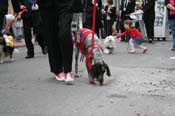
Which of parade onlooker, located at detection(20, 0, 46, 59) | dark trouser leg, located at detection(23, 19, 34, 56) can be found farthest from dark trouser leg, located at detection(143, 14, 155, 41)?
dark trouser leg, located at detection(23, 19, 34, 56)

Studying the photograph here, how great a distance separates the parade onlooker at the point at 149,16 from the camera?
17022 millimetres

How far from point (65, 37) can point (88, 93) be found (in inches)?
37.5

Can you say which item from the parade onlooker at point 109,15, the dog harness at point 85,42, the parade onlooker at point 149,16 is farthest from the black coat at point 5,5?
the parade onlooker at point 109,15

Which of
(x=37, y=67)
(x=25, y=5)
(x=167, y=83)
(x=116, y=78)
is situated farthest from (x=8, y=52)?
(x=167, y=83)

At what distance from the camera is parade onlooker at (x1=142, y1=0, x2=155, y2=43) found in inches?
670

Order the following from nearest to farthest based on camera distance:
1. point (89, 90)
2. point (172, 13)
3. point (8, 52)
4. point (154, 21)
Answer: point (89, 90), point (8, 52), point (172, 13), point (154, 21)

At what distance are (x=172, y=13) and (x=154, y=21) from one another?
5.35m

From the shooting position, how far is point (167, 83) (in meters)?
7.79

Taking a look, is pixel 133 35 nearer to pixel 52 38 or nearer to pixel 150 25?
pixel 150 25

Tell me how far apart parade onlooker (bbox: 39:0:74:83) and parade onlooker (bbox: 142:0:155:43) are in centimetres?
994

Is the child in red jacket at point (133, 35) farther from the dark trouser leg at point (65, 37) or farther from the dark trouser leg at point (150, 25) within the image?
the dark trouser leg at point (65, 37)

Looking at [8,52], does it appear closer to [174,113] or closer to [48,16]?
[48,16]

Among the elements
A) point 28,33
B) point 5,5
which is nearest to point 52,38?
point 5,5

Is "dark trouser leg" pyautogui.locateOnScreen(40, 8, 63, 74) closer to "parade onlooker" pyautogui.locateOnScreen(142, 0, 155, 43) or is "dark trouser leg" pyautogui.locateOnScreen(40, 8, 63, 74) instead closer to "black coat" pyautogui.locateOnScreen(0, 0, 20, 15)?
"black coat" pyautogui.locateOnScreen(0, 0, 20, 15)
